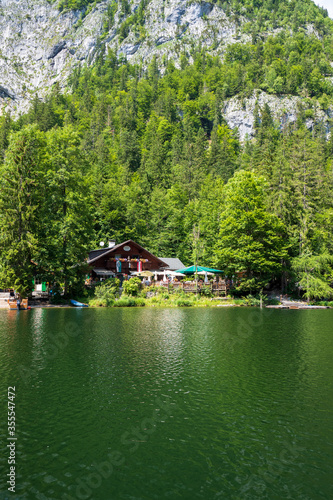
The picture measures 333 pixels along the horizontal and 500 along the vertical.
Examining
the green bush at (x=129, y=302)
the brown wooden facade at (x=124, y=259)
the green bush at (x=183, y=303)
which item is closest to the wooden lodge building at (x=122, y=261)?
the brown wooden facade at (x=124, y=259)

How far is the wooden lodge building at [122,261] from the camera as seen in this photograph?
56188mm

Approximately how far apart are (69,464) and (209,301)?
41.3m

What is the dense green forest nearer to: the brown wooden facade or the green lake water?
the brown wooden facade

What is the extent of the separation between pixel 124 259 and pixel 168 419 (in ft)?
155

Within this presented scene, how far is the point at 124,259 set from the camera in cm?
5731

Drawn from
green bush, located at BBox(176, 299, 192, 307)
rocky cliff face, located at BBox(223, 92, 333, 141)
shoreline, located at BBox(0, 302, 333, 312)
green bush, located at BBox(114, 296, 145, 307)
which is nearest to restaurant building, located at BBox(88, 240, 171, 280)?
green bush, located at BBox(114, 296, 145, 307)

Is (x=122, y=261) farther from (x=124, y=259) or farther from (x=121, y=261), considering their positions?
(x=124, y=259)

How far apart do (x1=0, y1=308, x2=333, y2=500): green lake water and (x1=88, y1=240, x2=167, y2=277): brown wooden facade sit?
35298mm

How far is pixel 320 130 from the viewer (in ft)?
452

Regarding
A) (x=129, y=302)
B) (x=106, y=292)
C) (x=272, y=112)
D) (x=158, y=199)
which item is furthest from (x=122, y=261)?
(x=272, y=112)

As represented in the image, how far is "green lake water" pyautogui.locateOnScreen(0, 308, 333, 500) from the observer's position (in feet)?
23.9

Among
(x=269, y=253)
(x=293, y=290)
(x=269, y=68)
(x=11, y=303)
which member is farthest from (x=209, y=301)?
(x=269, y=68)

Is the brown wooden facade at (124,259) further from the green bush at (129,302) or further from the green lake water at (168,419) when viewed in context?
the green lake water at (168,419)

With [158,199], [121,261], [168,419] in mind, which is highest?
[158,199]
